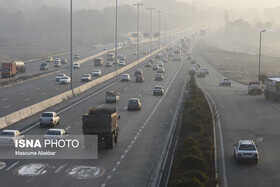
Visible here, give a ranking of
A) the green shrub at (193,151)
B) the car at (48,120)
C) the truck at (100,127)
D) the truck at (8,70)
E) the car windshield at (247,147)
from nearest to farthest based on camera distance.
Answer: the green shrub at (193,151)
the car windshield at (247,147)
the truck at (100,127)
the car at (48,120)
the truck at (8,70)

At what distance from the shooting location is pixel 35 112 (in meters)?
53.8

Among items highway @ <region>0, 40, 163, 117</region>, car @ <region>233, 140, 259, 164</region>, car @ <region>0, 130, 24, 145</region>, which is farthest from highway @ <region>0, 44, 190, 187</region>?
car @ <region>233, 140, 259, 164</region>

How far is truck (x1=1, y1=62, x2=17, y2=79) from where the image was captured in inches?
3738

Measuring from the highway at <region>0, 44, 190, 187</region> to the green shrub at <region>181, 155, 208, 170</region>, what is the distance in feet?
5.65

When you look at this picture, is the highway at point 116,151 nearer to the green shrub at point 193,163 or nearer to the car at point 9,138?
the green shrub at point 193,163

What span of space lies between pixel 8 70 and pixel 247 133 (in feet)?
194

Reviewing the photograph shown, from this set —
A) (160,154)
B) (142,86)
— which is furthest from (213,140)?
(142,86)

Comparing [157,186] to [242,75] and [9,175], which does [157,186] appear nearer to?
[9,175]

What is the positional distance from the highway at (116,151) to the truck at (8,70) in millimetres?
25957

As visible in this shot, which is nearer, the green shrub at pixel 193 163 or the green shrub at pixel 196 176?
the green shrub at pixel 196 176

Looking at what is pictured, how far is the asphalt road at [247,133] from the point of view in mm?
29641

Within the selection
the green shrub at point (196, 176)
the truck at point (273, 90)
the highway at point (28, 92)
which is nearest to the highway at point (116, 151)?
the green shrub at point (196, 176)

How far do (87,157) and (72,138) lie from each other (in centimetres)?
589

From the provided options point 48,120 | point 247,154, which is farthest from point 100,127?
point 48,120
